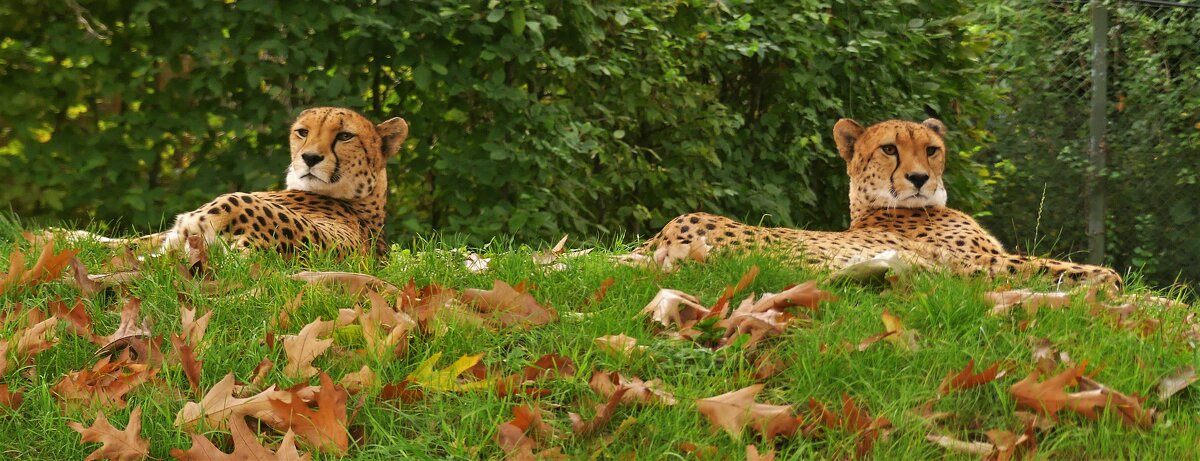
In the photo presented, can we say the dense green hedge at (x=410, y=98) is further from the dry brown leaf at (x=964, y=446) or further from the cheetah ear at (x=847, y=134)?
the dry brown leaf at (x=964, y=446)

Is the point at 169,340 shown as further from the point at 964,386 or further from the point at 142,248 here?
the point at 964,386

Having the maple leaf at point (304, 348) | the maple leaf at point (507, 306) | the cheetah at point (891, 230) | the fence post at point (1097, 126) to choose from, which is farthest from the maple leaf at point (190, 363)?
the fence post at point (1097, 126)

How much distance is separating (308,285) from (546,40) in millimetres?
3468

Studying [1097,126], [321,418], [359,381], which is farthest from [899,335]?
[1097,126]

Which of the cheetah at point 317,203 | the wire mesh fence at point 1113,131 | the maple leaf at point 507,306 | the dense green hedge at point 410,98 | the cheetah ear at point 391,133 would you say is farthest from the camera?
the wire mesh fence at point 1113,131

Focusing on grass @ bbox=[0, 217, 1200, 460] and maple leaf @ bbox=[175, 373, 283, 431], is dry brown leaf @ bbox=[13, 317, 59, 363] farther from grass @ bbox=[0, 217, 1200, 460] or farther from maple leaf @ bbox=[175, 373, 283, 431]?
maple leaf @ bbox=[175, 373, 283, 431]

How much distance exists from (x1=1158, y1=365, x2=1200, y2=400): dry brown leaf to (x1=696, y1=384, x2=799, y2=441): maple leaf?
1149 millimetres

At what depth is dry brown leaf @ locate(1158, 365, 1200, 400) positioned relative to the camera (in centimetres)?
356

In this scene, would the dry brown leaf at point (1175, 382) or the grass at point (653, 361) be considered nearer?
the grass at point (653, 361)

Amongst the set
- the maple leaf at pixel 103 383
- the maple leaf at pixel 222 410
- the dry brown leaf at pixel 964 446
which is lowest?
the maple leaf at pixel 103 383

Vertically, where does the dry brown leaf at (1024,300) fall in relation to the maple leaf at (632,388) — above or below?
above

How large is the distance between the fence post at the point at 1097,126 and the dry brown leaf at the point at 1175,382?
5.22 m

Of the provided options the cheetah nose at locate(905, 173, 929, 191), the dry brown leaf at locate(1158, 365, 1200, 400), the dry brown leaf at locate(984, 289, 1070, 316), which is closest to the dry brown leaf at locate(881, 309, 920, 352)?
the dry brown leaf at locate(984, 289, 1070, 316)

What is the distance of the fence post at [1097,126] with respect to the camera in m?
8.63
